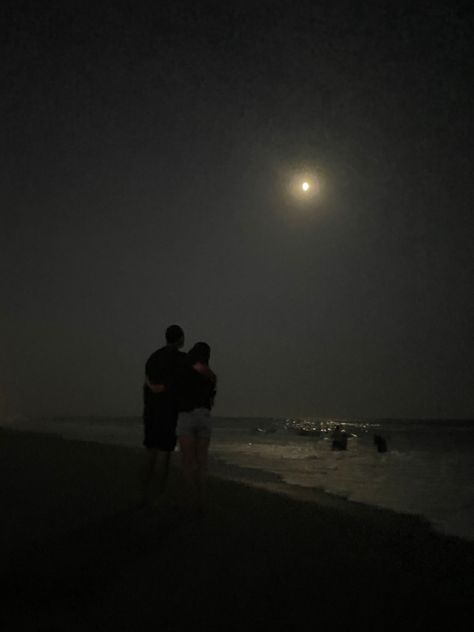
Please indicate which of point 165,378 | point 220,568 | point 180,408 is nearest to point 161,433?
point 180,408

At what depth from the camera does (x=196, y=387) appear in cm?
559

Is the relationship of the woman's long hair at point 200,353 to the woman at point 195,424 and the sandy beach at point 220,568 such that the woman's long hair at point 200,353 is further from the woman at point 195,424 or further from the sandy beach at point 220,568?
the sandy beach at point 220,568

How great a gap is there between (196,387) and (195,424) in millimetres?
423

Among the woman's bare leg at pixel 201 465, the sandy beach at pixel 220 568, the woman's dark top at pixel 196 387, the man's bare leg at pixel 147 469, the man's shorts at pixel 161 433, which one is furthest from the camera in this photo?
the man's bare leg at pixel 147 469

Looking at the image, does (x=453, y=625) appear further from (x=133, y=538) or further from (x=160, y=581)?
(x=133, y=538)

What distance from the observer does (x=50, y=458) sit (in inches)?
460

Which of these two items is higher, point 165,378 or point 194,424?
point 165,378

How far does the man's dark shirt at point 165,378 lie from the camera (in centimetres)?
580

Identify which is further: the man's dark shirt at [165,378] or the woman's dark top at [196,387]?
the man's dark shirt at [165,378]

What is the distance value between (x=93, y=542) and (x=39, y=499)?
2.27 m

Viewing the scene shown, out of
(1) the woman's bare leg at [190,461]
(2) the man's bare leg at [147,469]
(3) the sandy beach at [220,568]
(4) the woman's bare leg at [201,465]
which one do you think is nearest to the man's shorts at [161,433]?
(2) the man's bare leg at [147,469]

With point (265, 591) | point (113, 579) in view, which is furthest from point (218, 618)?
point (113, 579)

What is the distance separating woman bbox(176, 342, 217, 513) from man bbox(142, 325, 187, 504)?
0.63ft

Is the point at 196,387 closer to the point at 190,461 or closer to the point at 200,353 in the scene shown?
the point at 200,353
